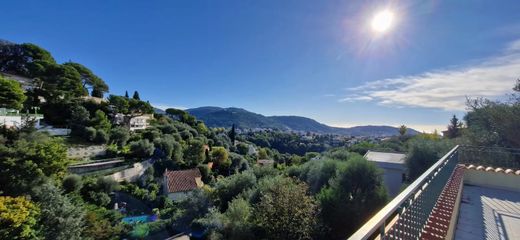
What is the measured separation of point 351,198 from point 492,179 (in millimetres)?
5316

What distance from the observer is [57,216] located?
10.2 m

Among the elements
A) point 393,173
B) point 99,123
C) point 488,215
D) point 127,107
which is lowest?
point 393,173

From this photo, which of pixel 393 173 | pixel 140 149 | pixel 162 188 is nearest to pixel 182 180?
pixel 162 188

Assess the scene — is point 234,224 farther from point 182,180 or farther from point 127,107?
point 127,107

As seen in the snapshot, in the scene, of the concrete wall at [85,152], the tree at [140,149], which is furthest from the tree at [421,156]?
the concrete wall at [85,152]

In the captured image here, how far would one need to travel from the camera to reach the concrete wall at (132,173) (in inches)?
776

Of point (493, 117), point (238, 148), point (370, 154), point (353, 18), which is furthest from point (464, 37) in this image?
point (238, 148)

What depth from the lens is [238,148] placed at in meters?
42.8

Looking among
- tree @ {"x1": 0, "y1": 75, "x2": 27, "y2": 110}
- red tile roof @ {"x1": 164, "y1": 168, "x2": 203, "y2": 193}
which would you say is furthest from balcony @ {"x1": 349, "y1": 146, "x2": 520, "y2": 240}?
tree @ {"x1": 0, "y1": 75, "x2": 27, "y2": 110}

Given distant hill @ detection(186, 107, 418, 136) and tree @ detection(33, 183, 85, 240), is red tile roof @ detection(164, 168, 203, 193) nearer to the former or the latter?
tree @ detection(33, 183, 85, 240)

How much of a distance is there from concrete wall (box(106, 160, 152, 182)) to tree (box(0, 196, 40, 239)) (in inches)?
352

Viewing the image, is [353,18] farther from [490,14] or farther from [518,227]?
[518,227]

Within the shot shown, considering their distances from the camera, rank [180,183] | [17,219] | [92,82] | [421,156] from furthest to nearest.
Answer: [92,82] → [180,183] → [421,156] → [17,219]

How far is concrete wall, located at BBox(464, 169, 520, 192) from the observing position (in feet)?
17.1
